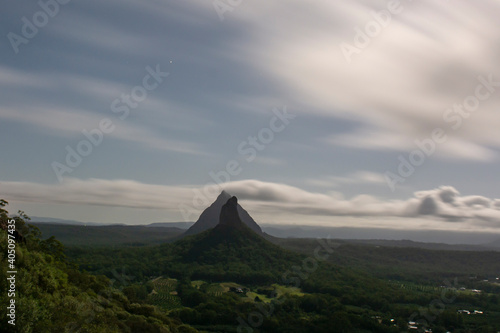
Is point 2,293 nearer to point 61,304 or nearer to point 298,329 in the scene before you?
point 61,304

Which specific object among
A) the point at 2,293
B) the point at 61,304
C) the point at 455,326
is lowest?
the point at 455,326

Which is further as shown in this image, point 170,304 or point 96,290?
point 170,304

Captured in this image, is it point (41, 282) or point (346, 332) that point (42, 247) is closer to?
→ point (41, 282)

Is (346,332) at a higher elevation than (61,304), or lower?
lower

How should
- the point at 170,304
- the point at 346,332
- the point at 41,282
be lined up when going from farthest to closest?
the point at 170,304, the point at 346,332, the point at 41,282

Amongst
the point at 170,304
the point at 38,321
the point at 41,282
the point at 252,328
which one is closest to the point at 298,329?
the point at 252,328

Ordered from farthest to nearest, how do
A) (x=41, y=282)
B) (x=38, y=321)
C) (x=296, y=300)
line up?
(x=296, y=300) → (x=41, y=282) → (x=38, y=321)

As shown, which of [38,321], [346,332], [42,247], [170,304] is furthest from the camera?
[170,304]

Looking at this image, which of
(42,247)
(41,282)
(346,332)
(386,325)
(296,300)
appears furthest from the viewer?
(296,300)

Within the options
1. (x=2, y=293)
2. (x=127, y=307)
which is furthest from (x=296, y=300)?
(x=2, y=293)
